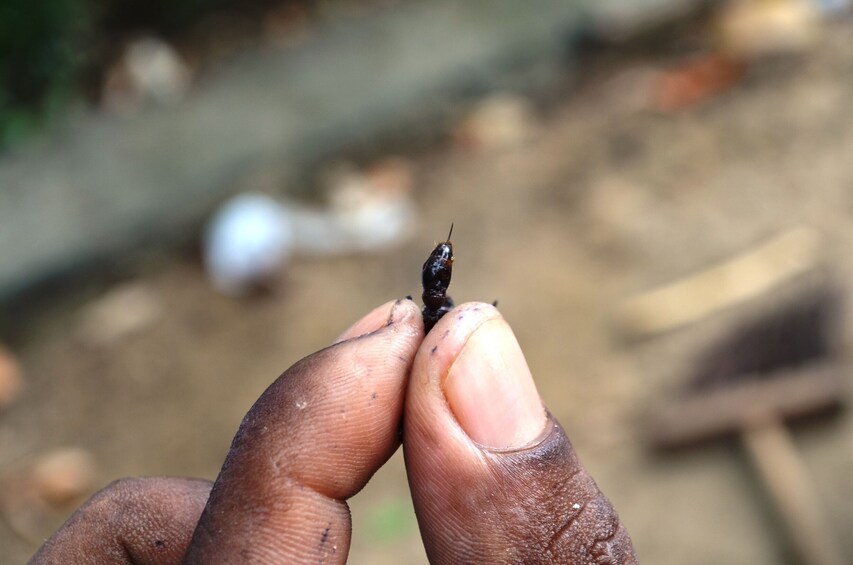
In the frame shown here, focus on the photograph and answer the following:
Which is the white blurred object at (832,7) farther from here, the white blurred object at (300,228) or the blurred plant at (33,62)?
the blurred plant at (33,62)

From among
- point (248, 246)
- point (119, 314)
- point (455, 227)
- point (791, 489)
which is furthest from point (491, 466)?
point (119, 314)

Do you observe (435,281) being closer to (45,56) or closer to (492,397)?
(492,397)

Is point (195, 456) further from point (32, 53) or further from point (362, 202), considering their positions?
point (32, 53)

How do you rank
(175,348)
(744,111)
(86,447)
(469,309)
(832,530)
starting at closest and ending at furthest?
(469,309) → (832,530) → (86,447) → (175,348) → (744,111)

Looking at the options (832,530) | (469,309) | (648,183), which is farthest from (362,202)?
(469,309)

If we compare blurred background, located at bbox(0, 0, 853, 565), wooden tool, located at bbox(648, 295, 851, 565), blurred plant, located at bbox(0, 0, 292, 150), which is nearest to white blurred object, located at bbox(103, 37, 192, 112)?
blurred background, located at bbox(0, 0, 853, 565)

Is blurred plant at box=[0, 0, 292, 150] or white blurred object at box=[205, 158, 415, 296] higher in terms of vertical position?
blurred plant at box=[0, 0, 292, 150]

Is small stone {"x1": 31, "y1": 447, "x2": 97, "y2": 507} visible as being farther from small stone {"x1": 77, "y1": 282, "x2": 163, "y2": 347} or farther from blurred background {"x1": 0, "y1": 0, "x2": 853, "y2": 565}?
small stone {"x1": 77, "y1": 282, "x2": 163, "y2": 347}

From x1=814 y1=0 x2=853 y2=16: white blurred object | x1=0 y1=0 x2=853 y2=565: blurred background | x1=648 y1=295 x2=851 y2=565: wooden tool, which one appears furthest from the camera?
x1=814 y1=0 x2=853 y2=16: white blurred object
